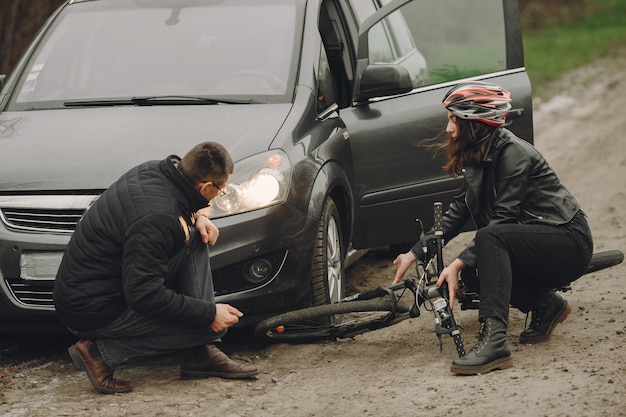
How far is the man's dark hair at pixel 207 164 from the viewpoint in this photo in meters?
5.31

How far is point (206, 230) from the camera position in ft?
18.4

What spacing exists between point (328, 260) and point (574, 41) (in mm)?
20103

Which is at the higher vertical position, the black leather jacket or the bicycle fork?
the black leather jacket

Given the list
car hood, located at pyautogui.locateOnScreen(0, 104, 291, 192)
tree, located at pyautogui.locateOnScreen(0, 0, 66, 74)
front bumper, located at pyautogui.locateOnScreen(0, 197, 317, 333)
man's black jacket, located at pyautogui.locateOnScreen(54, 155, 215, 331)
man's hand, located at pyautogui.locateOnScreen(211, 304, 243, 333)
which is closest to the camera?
man's black jacket, located at pyautogui.locateOnScreen(54, 155, 215, 331)

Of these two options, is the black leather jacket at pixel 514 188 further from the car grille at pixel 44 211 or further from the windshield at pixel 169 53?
the car grille at pixel 44 211

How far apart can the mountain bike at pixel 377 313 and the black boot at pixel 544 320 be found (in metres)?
0.14

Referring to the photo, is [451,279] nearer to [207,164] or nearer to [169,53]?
[207,164]

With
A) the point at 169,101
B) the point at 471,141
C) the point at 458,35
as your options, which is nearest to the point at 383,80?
the point at 471,141

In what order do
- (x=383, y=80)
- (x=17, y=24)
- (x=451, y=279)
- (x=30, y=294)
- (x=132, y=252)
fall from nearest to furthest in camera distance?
(x=132, y=252), (x=451, y=279), (x=30, y=294), (x=383, y=80), (x=17, y=24)

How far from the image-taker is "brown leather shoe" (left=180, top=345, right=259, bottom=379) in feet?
19.0

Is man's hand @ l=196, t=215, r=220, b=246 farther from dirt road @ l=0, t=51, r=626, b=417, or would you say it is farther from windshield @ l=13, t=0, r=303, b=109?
windshield @ l=13, t=0, r=303, b=109

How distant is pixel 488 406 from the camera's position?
5.00 meters

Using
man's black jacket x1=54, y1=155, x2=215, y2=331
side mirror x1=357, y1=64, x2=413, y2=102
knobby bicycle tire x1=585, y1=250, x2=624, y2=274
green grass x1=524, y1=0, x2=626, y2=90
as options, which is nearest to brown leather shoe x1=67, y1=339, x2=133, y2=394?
man's black jacket x1=54, y1=155, x2=215, y2=331

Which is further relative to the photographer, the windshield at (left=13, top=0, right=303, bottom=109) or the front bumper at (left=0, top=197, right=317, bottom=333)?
the windshield at (left=13, top=0, right=303, bottom=109)
